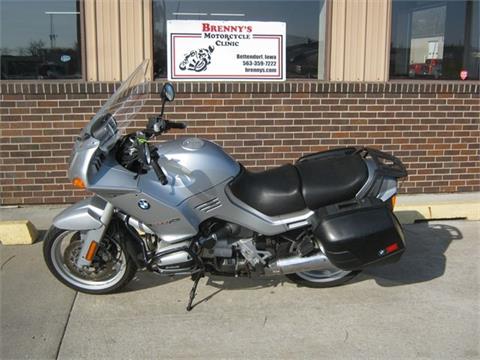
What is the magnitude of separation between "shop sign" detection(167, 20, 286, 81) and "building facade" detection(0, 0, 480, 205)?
0.10 metres

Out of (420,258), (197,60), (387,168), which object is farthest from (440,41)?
(387,168)

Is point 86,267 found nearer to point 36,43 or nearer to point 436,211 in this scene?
point 36,43

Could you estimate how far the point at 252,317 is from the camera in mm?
3578

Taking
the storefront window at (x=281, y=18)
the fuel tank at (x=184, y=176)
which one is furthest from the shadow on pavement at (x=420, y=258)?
the storefront window at (x=281, y=18)

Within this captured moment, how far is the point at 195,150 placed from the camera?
3537mm

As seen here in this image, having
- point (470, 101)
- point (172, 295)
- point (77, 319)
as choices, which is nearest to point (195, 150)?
point (172, 295)

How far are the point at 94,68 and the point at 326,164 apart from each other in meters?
3.13

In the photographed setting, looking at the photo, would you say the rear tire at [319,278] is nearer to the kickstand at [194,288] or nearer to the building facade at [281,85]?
the kickstand at [194,288]

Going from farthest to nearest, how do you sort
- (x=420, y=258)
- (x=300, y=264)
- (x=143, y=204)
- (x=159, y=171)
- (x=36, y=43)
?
(x=36, y=43) < (x=420, y=258) < (x=300, y=264) < (x=143, y=204) < (x=159, y=171)

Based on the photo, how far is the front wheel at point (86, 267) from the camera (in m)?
3.80

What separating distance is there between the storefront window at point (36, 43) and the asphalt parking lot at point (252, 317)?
7.69 feet

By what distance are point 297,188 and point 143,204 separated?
101cm

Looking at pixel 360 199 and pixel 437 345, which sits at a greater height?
pixel 360 199

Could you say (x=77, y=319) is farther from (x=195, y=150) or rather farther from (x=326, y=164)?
(x=326, y=164)
